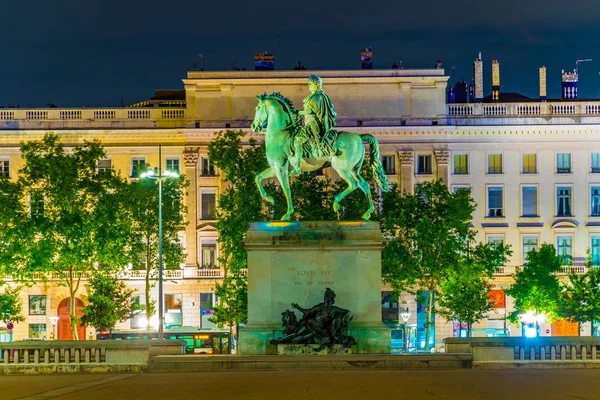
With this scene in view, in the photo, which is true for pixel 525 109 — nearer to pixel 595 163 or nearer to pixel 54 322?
pixel 595 163

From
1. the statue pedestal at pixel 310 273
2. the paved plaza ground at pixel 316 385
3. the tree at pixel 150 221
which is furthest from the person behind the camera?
the tree at pixel 150 221

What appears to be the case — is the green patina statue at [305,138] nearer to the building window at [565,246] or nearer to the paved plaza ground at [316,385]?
the paved plaza ground at [316,385]

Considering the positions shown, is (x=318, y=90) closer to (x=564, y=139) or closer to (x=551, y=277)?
(x=551, y=277)

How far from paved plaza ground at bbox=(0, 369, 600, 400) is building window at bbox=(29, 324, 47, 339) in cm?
5966

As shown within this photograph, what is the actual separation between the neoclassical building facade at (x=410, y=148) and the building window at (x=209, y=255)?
3.5 inches

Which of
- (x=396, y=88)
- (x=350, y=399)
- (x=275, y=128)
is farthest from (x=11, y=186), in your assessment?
(x=350, y=399)

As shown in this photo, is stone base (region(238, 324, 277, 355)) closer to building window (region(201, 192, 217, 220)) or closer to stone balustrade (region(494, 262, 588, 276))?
stone balustrade (region(494, 262, 588, 276))

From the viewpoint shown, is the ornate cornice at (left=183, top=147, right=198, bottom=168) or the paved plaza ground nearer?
the paved plaza ground

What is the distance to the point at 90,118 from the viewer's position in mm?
95750

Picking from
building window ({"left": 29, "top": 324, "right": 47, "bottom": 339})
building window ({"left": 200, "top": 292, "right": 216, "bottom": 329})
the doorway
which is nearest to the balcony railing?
building window ({"left": 200, "top": 292, "right": 216, "bottom": 329})

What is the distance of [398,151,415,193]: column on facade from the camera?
94625 millimetres

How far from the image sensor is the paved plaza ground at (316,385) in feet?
90.3

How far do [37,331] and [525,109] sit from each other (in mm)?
33553

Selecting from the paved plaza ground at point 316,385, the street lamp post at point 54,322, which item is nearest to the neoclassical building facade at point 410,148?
A: the street lamp post at point 54,322
